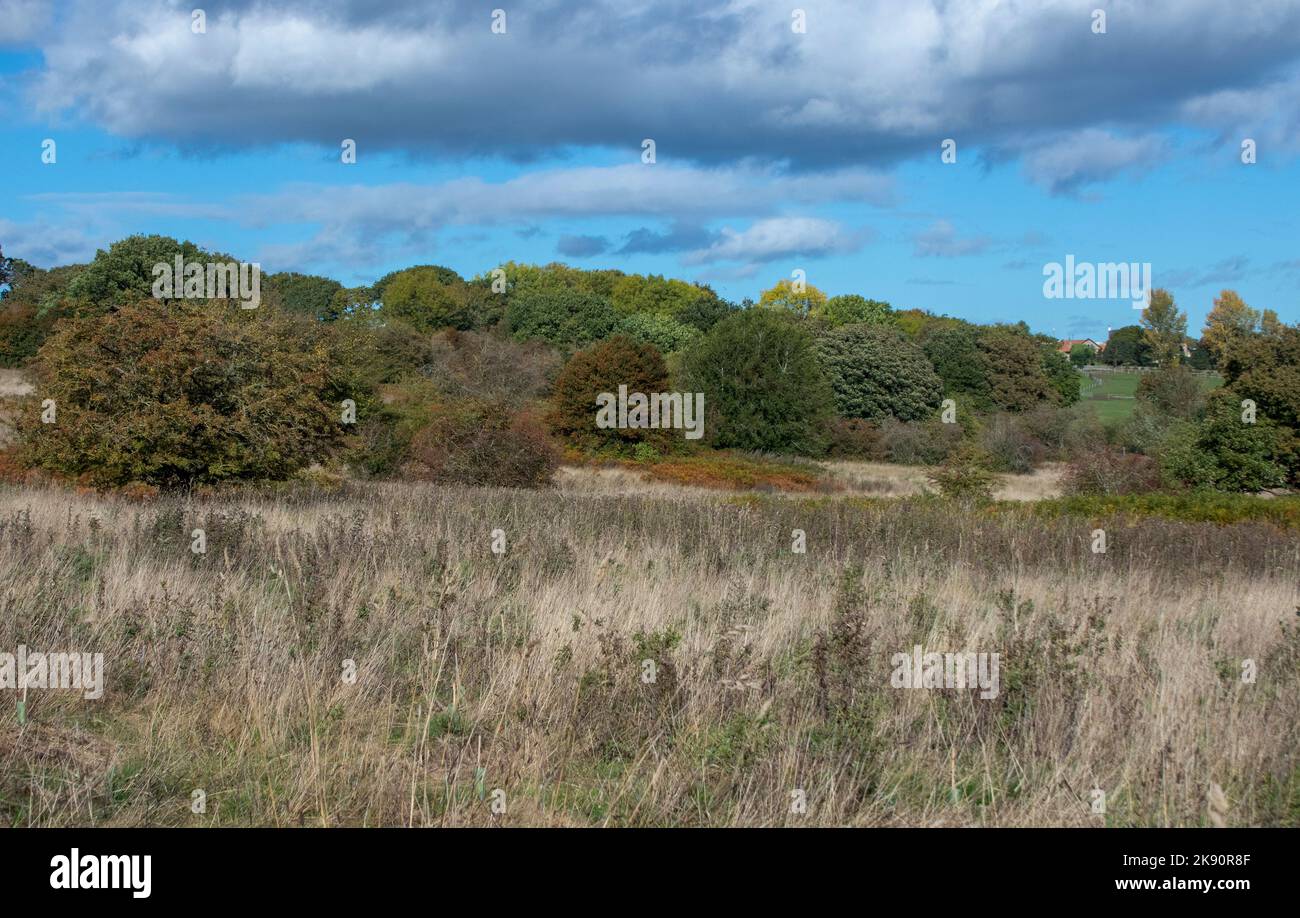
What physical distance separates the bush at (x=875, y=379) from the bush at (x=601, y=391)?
875 inches

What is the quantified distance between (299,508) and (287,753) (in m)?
9.62

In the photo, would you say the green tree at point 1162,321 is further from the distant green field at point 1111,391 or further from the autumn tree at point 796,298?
the autumn tree at point 796,298

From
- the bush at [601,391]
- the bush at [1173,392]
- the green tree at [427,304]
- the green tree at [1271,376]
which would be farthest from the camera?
the green tree at [427,304]

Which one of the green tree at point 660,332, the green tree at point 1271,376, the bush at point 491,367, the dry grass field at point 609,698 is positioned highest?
the green tree at point 660,332

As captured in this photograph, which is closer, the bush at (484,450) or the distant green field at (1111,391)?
the bush at (484,450)

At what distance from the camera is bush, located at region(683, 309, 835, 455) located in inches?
2114

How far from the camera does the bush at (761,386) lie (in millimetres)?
53688

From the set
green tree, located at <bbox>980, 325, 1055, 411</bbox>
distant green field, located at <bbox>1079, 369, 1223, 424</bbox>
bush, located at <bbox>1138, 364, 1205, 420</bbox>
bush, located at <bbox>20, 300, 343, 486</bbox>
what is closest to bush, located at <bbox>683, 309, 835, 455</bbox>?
bush, located at <bbox>1138, 364, 1205, 420</bbox>

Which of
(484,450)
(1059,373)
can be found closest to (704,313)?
(1059,373)

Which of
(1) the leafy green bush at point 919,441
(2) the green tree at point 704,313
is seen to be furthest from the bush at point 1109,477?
(2) the green tree at point 704,313

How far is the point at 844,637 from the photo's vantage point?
216 inches

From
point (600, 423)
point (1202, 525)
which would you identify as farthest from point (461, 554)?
point (600, 423)

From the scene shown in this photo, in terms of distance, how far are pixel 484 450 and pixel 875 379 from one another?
146 feet

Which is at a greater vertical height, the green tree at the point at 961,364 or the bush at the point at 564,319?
the bush at the point at 564,319
